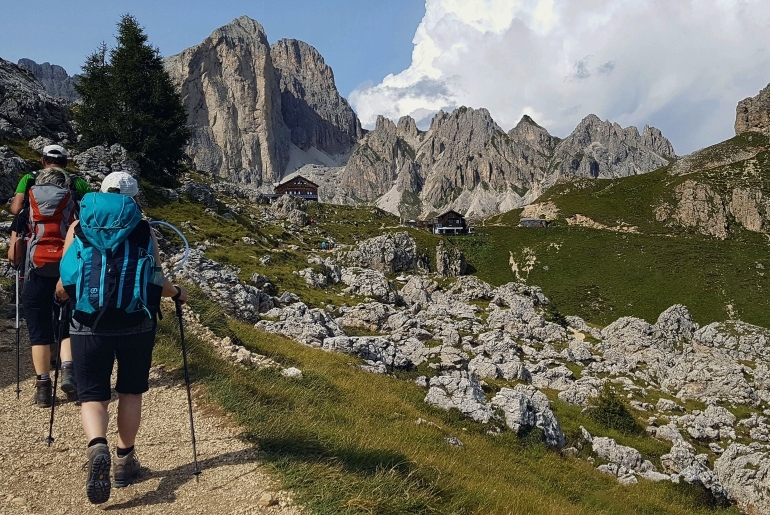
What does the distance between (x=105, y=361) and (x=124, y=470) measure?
1370mm

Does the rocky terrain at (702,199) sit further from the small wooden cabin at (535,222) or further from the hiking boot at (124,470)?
the hiking boot at (124,470)

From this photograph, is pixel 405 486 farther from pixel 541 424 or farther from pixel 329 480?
pixel 541 424

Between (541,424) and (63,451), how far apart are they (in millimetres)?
15419

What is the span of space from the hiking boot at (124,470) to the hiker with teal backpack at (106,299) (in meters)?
0.02

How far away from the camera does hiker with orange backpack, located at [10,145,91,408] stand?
6.91 meters

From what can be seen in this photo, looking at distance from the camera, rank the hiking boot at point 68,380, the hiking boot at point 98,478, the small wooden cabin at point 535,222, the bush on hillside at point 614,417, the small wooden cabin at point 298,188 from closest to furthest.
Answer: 1. the hiking boot at point 98,478
2. the hiking boot at point 68,380
3. the bush on hillside at point 614,417
4. the small wooden cabin at point 535,222
5. the small wooden cabin at point 298,188

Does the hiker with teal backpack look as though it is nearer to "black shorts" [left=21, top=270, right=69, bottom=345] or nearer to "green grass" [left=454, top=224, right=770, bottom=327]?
"black shorts" [left=21, top=270, right=69, bottom=345]

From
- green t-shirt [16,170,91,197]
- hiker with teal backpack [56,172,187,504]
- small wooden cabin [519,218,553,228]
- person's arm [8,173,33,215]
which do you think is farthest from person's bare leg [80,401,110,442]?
small wooden cabin [519,218,553,228]

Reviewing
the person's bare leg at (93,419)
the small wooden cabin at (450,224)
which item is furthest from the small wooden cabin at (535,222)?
the person's bare leg at (93,419)

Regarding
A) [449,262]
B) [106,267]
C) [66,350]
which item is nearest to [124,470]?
[106,267]

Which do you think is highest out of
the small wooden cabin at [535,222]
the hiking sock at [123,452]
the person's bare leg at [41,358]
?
the small wooden cabin at [535,222]

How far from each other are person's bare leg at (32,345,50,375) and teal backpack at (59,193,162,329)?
143 inches

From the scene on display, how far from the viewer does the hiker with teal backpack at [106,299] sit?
4551mm

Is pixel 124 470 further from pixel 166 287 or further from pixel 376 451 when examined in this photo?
pixel 376 451
